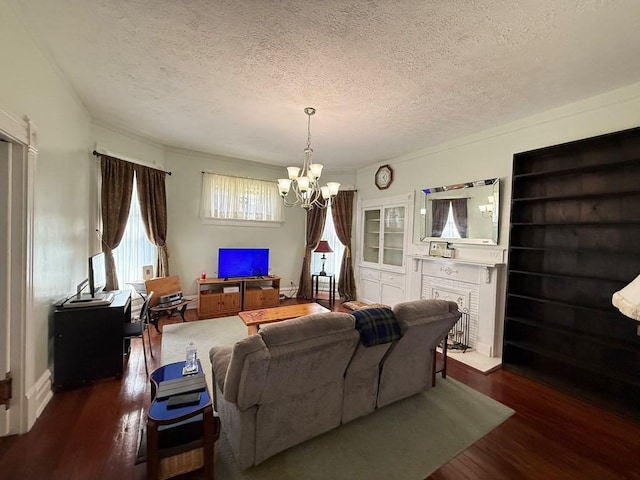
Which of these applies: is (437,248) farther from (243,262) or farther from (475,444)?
(243,262)

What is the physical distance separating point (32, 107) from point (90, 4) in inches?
36.1

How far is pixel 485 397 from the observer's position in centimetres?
253

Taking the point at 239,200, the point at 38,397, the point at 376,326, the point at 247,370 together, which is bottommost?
the point at 38,397

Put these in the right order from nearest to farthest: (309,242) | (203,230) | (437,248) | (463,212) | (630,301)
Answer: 1. (630,301)
2. (463,212)
3. (437,248)
4. (203,230)
5. (309,242)

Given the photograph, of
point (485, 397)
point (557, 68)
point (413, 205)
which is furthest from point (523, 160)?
point (485, 397)

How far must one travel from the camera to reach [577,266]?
2.78 meters

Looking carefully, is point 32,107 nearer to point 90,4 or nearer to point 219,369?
point 90,4

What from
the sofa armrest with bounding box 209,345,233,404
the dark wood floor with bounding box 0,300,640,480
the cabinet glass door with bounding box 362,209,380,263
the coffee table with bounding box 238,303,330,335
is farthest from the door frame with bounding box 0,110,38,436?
the cabinet glass door with bounding box 362,209,380,263

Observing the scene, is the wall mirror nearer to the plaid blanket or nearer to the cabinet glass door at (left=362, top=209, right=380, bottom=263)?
the cabinet glass door at (left=362, top=209, right=380, bottom=263)

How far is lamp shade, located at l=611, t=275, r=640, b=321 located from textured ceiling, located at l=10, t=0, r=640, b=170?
162 cm

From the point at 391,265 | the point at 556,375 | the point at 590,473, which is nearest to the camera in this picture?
the point at 590,473

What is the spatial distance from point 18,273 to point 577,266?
479cm

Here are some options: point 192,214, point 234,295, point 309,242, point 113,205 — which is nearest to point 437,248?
point 309,242

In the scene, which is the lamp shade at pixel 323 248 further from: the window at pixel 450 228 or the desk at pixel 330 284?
the window at pixel 450 228
